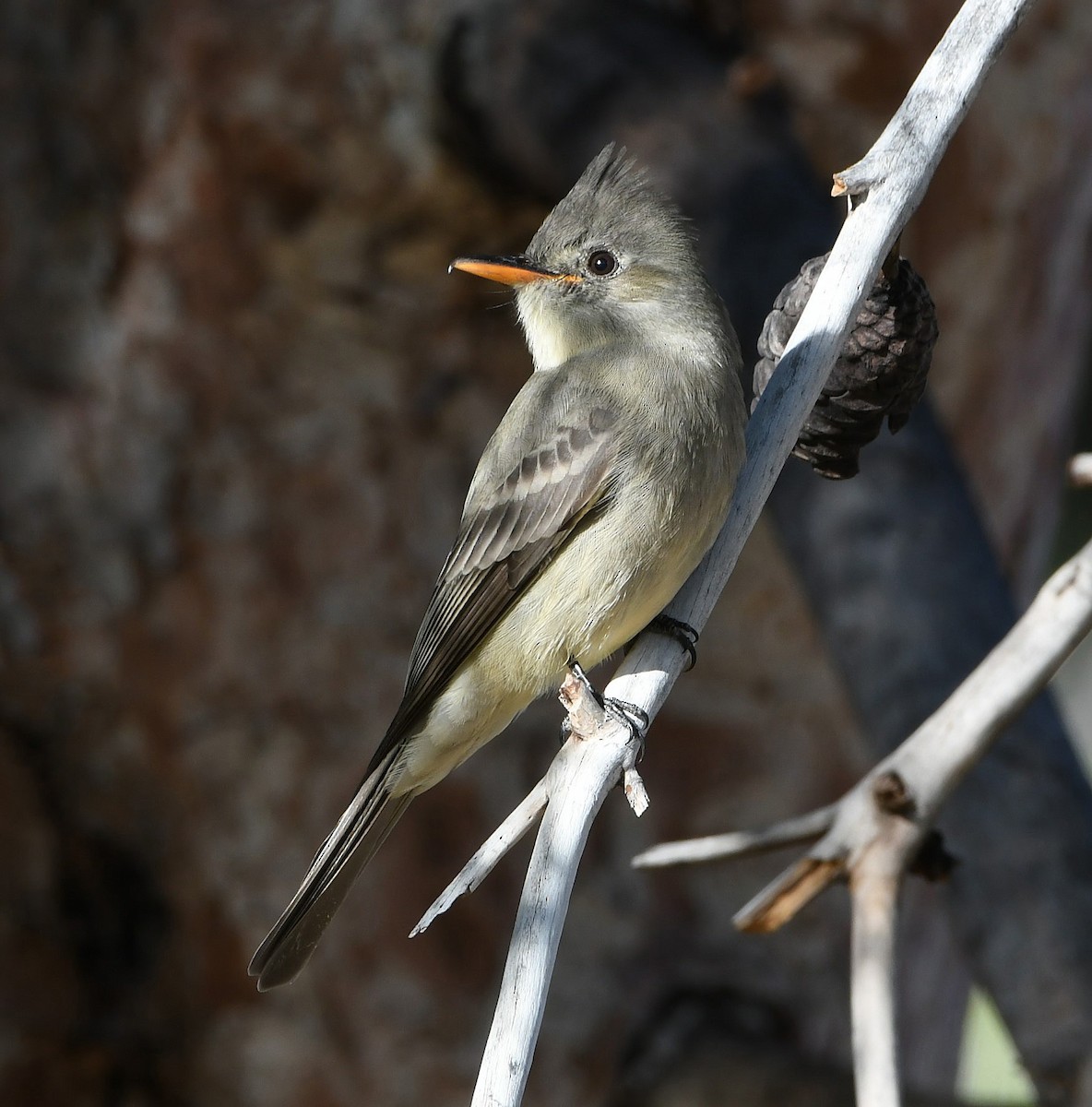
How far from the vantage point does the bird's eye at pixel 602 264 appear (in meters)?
3.25

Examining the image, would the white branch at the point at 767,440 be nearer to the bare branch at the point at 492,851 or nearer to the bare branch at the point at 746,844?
the bare branch at the point at 492,851

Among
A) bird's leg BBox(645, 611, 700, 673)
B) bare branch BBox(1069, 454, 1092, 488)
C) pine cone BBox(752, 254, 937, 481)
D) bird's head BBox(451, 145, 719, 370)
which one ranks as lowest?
bird's leg BBox(645, 611, 700, 673)

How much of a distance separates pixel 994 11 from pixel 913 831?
1.18 meters

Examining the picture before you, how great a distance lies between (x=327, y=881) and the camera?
2.93 metres

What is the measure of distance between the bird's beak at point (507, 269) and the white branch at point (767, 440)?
856mm

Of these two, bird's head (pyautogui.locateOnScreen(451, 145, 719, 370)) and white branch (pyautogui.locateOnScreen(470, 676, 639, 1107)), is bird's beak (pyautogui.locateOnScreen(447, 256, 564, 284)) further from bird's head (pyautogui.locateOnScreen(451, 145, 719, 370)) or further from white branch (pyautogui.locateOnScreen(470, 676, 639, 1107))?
white branch (pyautogui.locateOnScreen(470, 676, 639, 1107))

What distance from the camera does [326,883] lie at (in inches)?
115

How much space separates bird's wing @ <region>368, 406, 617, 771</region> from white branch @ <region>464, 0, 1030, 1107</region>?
1.38 ft

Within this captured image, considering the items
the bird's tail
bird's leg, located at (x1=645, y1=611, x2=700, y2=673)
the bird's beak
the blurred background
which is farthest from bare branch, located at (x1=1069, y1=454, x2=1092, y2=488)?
the blurred background

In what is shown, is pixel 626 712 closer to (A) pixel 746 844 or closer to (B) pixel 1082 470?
(A) pixel 746 844

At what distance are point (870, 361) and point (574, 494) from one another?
754mm

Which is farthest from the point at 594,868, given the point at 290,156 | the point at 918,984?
the point at 290,156

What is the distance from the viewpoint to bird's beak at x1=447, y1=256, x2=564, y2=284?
3075 millimetres

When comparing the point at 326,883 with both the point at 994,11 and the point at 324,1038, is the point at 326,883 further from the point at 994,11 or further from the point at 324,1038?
the point at 994,11
